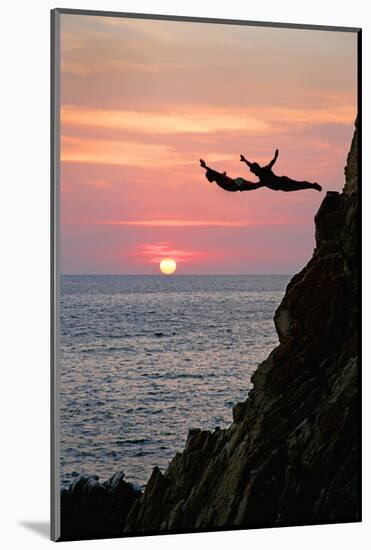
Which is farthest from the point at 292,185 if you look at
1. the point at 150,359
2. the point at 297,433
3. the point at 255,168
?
the point at 297,433

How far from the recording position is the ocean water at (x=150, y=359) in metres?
8.62

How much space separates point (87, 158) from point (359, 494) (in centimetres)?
279

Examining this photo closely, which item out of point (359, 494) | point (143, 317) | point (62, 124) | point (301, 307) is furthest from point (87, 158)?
point (359, 494)

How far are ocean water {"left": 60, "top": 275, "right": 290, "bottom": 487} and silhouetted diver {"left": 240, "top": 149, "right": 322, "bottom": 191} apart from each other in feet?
1.91

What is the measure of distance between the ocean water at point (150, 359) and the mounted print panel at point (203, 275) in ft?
0.04

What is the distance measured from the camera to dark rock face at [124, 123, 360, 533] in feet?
29.4

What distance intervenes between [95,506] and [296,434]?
138 centimetres

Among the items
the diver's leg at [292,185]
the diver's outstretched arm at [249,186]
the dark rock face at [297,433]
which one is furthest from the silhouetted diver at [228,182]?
the dark rock face at [297,433]

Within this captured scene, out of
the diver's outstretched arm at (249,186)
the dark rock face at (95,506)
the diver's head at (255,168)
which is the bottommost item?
the dark rock face at (95,506)

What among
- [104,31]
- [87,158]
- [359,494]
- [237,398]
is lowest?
[359,494]

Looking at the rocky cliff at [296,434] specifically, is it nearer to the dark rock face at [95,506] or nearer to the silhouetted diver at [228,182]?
the dark rock face at [95,506]

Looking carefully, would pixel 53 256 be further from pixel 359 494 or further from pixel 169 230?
pixel 359 494

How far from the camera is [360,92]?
937 centimetres

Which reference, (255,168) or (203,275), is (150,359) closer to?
(203,275)
